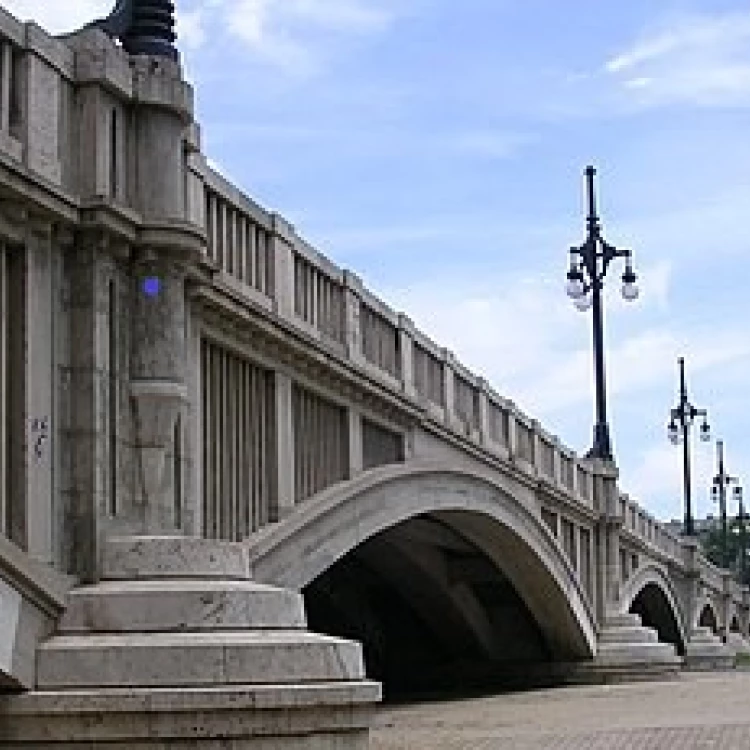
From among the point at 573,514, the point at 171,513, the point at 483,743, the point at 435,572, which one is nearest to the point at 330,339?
the point at 483,743

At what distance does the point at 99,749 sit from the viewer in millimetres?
9352

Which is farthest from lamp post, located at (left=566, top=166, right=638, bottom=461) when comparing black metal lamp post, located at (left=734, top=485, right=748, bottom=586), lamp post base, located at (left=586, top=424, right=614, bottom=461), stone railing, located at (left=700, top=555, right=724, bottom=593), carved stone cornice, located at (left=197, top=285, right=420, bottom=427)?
black metal lamp post, located at (left=734, top=485, right=748, bottom=586)

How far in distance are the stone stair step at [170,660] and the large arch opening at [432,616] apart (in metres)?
18.1

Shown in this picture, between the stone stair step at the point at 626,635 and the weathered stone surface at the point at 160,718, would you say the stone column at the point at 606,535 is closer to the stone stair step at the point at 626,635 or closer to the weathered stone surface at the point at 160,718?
the stone stair step at the point at 626,635

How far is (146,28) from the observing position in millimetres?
12016

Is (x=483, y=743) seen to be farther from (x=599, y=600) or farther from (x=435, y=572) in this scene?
(x=599, y=600)

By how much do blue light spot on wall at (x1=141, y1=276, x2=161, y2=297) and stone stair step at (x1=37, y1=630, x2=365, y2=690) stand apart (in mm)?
2538

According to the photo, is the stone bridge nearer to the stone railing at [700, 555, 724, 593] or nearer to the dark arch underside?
the stone railing at [700, 555, 724, 593]

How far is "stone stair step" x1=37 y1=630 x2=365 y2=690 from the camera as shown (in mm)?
9555

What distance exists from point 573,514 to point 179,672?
25.2 metres

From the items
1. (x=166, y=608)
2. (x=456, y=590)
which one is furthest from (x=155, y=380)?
(x=456, y=590)

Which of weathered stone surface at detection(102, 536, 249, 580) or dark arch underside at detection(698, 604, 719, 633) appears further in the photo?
dark arch underside at detection(698, 604, 719, 633)

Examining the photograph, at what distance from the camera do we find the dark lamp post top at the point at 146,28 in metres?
12.0

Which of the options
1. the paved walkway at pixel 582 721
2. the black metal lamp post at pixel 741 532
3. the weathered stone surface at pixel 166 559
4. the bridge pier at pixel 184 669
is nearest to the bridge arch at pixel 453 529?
the paved walkway at pixel 582 721
